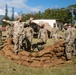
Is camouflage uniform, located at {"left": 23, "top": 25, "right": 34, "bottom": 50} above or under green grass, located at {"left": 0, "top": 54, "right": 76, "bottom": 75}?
above

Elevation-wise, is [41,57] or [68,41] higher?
[68,41]

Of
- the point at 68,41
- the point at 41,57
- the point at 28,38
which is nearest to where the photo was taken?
the point at 41,57

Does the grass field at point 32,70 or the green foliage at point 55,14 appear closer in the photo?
the grass field at point 32,70

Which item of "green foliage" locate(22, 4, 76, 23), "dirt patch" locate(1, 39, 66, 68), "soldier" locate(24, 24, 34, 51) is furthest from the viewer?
"green foliage" locate(22, 4, 76, 23)

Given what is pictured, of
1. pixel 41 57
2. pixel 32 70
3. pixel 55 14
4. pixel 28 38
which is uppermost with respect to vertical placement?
pixel 55 14

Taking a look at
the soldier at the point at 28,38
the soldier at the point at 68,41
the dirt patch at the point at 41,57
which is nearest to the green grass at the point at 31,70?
the dirt patch at the point at 41,57

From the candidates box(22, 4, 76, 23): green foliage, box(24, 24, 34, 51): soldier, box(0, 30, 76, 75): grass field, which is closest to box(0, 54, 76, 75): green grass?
box(0, 30, 76, 75): grass field

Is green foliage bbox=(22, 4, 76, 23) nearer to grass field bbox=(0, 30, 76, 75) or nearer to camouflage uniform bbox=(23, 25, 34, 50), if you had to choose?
camouflage uniform bbox=(23, 25, 34, 50)

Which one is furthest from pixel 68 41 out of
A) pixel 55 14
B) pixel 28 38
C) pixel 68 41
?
pixel 55 14

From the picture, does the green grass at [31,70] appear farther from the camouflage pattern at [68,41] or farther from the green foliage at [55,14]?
the green foliage at [55,14]

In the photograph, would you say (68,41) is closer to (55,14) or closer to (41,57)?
(41,57)

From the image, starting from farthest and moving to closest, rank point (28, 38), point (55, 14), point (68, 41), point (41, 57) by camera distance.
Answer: point (55, 14)
point (28, 38)
point (68, 41)
point (41, 57)

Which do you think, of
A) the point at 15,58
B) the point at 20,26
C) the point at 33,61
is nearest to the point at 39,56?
the point at 33,61

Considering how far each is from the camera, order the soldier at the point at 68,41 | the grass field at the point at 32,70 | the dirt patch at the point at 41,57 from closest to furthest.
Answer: the grass field at the point at 32,70
the dirt patch at the point at 41,57
the soldier at the point at 68,41
